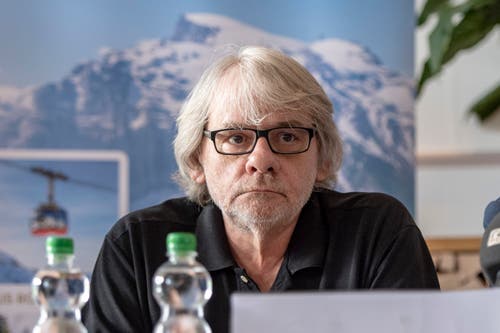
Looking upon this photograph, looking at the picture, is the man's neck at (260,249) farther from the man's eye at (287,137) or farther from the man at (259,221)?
the man's eye at (287,137)

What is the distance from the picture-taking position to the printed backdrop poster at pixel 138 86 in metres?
3.36

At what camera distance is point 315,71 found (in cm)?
354

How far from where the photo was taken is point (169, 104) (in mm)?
3455

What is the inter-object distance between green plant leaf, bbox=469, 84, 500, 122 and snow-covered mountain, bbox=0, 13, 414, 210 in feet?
2.31

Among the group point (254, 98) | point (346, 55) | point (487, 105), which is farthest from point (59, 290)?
point (487, 105)

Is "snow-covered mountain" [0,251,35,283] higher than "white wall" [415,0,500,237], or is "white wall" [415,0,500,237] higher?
"white wall" [415,0,500,237]

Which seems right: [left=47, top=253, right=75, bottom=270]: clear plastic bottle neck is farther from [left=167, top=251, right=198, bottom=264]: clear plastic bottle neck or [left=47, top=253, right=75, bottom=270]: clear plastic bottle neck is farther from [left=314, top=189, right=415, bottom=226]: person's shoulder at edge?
[left=314, top=189, right=415, bottom=226]: person's shoulder at edge

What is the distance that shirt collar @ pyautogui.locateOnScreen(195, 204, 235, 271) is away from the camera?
184 cm

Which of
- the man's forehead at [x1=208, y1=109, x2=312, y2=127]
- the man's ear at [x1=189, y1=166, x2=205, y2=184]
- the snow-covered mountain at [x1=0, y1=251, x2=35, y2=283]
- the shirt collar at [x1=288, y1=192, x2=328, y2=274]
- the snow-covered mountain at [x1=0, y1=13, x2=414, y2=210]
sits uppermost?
the snow-covered mountain at [x1=0, y1=13, x2=414, y2=210]

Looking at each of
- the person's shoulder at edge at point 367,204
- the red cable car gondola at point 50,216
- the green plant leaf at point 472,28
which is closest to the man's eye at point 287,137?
the person's shoulder at edge at point 367,204

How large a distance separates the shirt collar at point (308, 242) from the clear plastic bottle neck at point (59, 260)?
58cm

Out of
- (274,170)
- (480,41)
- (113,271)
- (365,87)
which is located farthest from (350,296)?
(480,41)

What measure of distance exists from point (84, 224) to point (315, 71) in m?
1.05

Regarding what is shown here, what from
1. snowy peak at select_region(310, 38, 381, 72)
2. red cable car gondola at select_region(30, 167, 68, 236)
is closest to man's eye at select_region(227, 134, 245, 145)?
red cable car gondola at select_region(30, 167, 68, 236)
